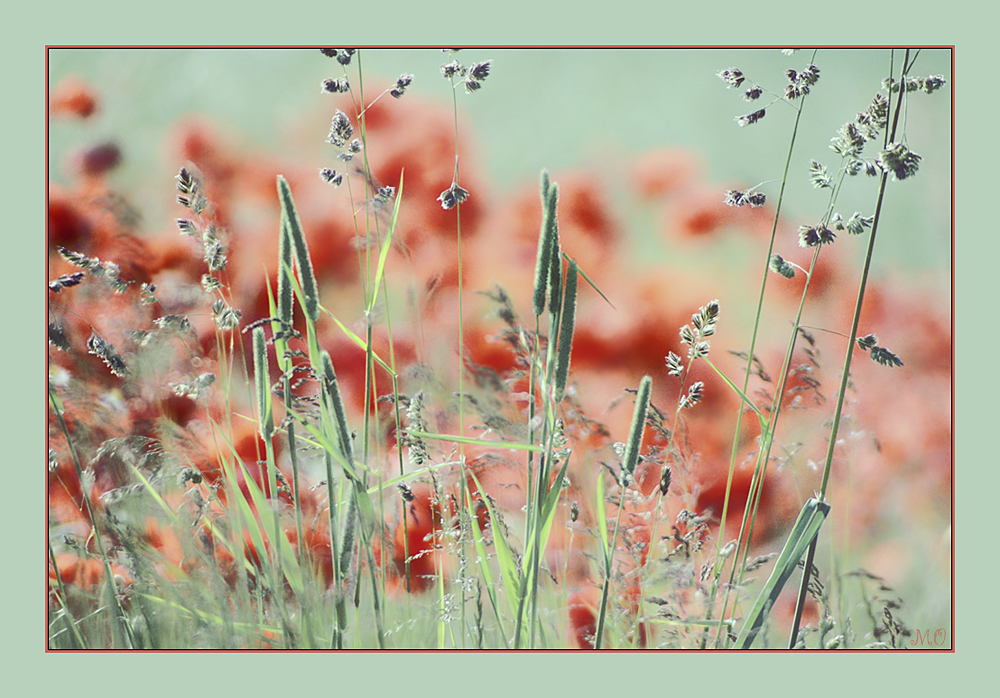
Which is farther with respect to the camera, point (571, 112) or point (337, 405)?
point (571, 112)

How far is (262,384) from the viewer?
5.80ft

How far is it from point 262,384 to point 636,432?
31.9 inches

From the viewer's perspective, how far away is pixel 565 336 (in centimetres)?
168

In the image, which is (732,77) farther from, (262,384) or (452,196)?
(262,384)

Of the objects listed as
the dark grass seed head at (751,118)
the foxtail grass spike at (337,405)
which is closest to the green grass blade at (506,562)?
the foxtail grass spike at (337,405)

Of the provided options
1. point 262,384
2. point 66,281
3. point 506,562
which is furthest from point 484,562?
point 66,281

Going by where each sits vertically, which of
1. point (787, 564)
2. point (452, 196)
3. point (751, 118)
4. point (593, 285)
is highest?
point (751, 118)

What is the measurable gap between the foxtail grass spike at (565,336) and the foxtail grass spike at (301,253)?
0.52 metres

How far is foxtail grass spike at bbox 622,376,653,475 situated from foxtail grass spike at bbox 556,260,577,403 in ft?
0.54

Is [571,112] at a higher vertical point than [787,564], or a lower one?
higher

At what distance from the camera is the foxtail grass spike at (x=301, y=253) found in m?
1.70

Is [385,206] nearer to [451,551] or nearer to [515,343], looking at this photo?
[515,343]

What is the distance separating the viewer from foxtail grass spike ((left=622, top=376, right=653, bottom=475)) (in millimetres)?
1734

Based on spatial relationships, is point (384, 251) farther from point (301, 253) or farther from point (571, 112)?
point (571, 112)
